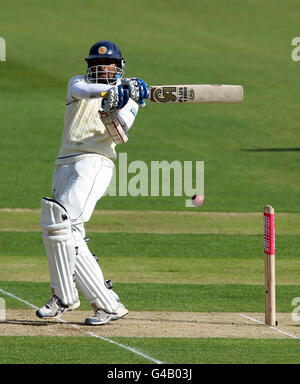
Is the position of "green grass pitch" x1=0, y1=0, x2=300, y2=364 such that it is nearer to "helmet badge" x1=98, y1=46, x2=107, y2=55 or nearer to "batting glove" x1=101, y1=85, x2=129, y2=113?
"batting glove" x1=101, y1=85, x2=129, y2=113

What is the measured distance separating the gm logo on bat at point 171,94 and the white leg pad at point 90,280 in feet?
4.81

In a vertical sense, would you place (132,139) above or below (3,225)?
above

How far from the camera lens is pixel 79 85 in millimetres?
8867

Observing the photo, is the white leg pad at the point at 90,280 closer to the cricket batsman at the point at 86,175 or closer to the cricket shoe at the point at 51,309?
the cricket batsman at the point at 86,175

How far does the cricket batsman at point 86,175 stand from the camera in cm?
871

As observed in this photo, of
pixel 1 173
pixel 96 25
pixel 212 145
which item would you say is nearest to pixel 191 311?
pixel 1 173

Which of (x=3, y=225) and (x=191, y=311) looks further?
(x=3, y=225)

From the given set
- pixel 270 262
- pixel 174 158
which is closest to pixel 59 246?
pixel 270 262

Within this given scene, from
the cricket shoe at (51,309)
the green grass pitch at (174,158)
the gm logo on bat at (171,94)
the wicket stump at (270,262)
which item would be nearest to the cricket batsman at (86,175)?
the cricket shoe at (51,309)

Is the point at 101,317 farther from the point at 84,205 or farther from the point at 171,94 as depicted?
the point at 171,94

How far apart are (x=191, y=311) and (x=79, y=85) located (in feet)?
8.20

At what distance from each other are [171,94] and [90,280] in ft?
5.99
